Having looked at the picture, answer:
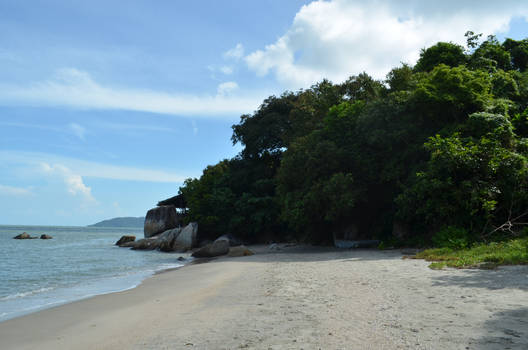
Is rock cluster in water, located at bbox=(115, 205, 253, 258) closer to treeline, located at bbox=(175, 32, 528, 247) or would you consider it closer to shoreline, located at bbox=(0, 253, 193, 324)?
treeline, located at bbox=(175, 32, 528, 247)

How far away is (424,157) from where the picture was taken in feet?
62.4

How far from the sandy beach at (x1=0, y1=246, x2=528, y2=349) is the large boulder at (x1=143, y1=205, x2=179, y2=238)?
33.0 metres

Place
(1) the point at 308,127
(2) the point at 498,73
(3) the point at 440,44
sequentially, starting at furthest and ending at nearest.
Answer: (1) the point at 308,127
(3) the point at 440,44
(2) the point at 498,73

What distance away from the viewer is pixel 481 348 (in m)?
3.77

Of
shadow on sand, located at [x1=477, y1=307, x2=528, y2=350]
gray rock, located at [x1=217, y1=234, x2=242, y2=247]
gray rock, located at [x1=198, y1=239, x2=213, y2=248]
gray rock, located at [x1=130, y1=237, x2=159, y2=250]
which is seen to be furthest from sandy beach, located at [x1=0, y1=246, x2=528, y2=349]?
gray rock, located at [x1=130, y1=237, x2=159, y2=250]

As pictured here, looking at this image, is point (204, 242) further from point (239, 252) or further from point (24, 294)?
point (24, 294)

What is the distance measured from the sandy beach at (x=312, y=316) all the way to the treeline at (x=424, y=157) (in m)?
7.07

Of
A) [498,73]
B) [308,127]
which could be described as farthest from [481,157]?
[308,127]

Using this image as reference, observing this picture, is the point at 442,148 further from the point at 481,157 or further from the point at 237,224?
the point at 237,224

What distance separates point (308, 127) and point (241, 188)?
11.1 metres

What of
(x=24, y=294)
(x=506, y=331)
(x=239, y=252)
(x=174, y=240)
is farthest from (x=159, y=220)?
(x=506, y=331)

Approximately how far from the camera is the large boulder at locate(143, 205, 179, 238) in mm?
41156

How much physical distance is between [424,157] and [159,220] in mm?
31264

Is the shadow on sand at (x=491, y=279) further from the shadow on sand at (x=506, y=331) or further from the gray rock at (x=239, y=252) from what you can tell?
the gray rock at (x=239, y=252)
